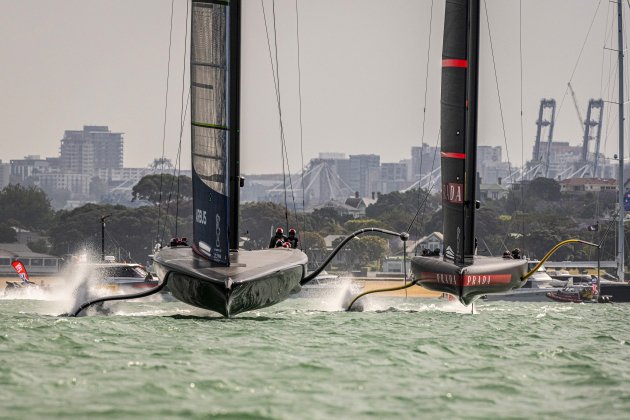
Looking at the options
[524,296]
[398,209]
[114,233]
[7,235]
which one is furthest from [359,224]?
[524,296]

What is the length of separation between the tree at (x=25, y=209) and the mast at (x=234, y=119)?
106 m

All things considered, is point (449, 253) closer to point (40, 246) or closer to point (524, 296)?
point (524, 296)

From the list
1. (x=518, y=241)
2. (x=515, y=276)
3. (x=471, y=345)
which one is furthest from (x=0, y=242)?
(x=471, y=345)

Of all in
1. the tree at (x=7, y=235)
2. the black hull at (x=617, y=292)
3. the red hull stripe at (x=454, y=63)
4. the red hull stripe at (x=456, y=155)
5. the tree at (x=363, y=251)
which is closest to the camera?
the red hull stripe at (x=456, y=155)

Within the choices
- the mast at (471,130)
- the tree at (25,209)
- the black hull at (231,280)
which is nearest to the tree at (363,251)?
the tree at (25,209)

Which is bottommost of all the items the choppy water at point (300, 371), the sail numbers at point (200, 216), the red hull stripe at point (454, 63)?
the choppy water at point (300, 371)

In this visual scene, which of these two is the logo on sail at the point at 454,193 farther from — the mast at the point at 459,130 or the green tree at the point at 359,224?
the green tree at the point at 359,224

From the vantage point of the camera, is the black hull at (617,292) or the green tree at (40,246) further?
Answer: the green tree at (40,246)

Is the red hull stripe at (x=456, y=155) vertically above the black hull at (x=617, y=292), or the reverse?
the red hull stripe at (x=456, y=155)

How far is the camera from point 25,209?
131 metres

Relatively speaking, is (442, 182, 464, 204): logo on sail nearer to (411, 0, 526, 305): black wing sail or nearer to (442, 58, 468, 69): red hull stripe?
(411, 0, 526, 305): black wing sail

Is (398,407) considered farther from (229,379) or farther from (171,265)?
(171,265)

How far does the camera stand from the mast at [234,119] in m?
25.3

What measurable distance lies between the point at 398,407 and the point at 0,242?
113 meters
